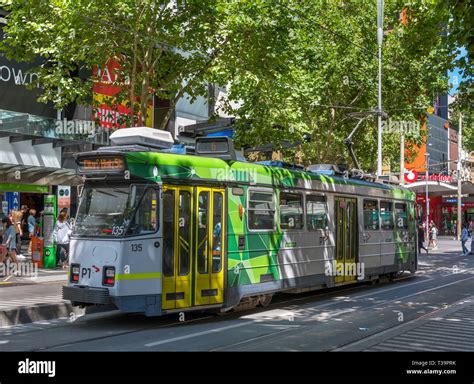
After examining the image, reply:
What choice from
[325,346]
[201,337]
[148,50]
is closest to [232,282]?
[201,337]

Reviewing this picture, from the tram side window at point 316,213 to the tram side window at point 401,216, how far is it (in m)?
5.37

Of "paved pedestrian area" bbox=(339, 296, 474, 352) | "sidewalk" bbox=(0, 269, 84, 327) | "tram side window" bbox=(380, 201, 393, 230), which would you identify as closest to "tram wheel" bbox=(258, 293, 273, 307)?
"paved pedestrian area" bbox=(339, 296, 474, 352)

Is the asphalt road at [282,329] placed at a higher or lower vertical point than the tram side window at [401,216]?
lower

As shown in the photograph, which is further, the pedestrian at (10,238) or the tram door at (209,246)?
the pedestrian at (10,238)

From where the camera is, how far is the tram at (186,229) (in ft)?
35.3

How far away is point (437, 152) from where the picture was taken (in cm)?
8606

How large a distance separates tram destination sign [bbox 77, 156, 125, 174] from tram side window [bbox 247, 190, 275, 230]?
309 cm

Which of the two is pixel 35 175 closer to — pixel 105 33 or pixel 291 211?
pixel 105 33

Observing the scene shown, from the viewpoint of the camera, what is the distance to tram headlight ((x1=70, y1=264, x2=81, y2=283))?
36.6 feet

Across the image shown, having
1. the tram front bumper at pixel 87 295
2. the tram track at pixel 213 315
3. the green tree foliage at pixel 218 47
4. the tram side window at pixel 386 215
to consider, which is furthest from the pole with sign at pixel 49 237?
the tram side window at pixel 386 215

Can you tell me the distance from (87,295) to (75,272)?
684 mm

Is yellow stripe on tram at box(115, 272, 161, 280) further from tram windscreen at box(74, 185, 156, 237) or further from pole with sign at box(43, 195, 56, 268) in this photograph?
pole with sign at box(43, 195, 56, 268)

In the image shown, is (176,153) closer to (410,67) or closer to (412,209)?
(412,209)

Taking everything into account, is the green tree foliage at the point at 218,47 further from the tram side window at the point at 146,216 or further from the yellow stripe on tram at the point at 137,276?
the yellow stripe on tram at the point at 137,276
